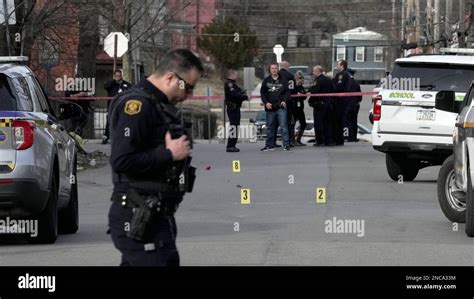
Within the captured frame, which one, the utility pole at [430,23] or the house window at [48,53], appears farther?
the utility pole at [430,23]

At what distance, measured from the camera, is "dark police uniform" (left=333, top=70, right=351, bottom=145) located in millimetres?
28281

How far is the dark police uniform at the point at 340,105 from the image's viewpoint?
2828 centimetres

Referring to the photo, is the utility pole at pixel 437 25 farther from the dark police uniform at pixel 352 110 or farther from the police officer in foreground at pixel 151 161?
the police officer in foreground at pixel 151 161

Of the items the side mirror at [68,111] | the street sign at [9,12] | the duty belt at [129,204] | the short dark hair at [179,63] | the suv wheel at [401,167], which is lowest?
the suv wheel at [401,167]

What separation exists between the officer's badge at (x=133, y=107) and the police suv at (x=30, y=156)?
4.49 metres

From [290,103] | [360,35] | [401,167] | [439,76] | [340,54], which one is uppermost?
[360,35]

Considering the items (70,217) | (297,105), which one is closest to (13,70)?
(70,217)

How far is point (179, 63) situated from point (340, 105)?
21591 mm

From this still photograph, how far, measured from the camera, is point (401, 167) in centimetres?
1962

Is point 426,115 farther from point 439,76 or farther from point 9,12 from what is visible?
point 9,12

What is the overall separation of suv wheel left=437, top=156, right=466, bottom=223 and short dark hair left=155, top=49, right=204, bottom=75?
7.11 m

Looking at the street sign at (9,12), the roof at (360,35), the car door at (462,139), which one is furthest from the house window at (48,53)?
the roof at (360,35)

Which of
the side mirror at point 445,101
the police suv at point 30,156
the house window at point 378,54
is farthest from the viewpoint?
the house window at point 378,54
